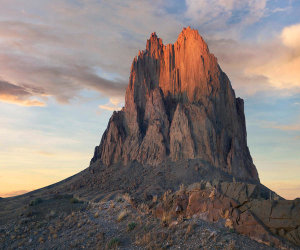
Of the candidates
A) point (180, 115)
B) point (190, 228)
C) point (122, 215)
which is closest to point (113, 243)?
point (122, 215)

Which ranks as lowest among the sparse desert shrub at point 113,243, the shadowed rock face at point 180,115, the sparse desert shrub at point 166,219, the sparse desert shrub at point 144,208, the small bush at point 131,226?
the sparse desert shrub at point 113,243

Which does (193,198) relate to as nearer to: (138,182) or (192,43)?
(138,182)

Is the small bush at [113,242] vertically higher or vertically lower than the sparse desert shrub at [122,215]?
lower

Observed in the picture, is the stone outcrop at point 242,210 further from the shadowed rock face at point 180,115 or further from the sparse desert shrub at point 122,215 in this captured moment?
the shadowed rock face at point 180,115

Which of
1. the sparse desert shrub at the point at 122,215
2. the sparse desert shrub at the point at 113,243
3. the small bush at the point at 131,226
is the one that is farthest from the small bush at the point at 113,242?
the sparse desert shrub at the point at 122,215

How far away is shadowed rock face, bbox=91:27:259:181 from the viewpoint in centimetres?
6762

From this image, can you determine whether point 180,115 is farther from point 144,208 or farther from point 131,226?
point 131,226

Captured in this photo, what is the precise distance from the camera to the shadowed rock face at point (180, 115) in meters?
67.6

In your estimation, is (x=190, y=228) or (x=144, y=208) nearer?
(x=190, y=228)

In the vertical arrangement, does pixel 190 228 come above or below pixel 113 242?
above

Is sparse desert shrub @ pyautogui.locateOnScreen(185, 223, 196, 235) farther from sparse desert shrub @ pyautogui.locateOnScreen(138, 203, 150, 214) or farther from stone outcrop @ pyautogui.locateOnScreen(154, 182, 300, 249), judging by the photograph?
sparse desert shrub @ pyautogui.locateOnScreen(138, 203, 150, 214)

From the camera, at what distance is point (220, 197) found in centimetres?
1964

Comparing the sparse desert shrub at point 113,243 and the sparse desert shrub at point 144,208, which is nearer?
the sparse desert shrub at point 113,243

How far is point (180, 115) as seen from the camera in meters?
71.2
